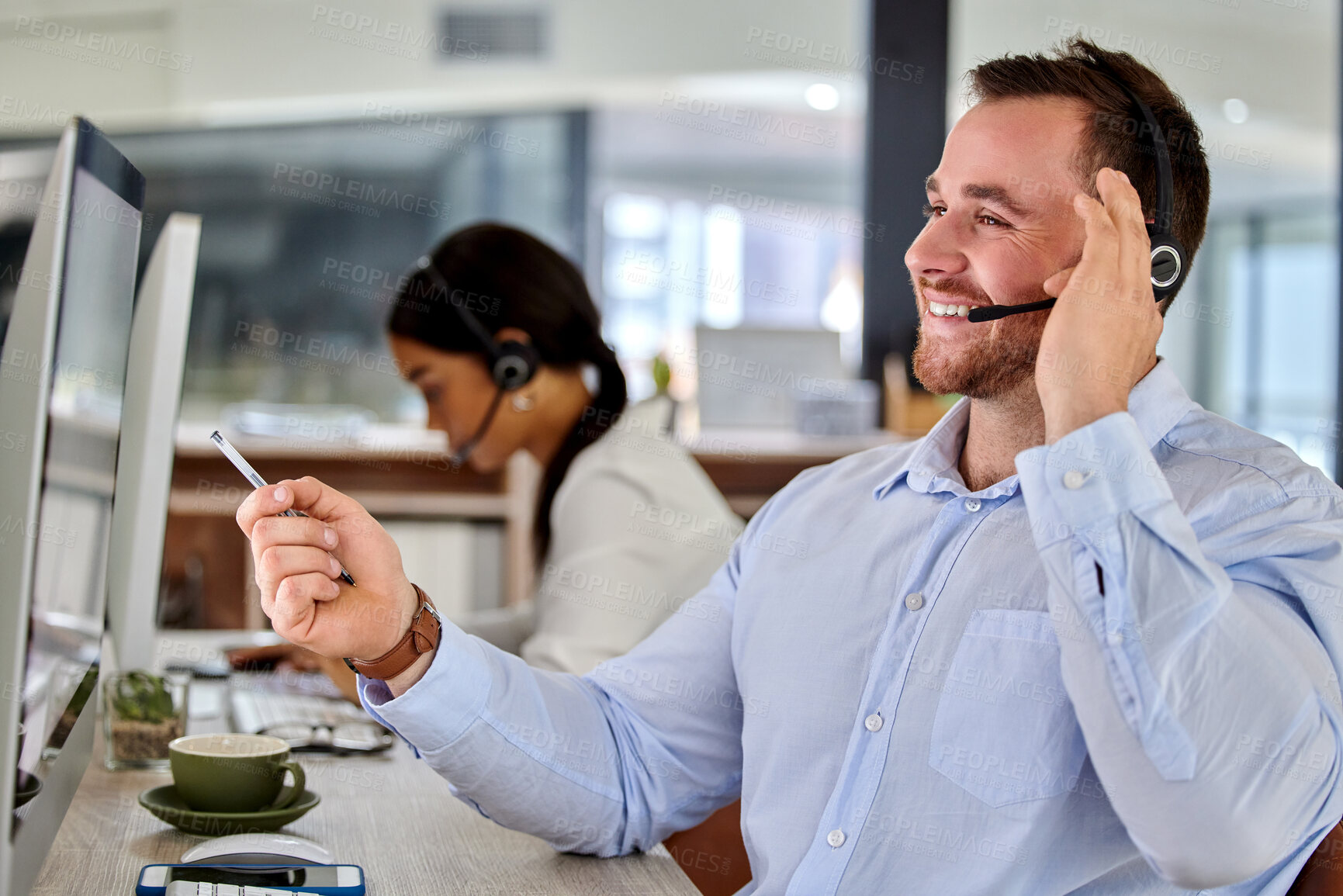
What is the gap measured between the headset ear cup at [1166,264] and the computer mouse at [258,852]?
2.63ft

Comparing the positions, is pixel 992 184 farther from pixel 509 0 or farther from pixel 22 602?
pixel 509 0

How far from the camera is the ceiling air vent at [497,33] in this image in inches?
189

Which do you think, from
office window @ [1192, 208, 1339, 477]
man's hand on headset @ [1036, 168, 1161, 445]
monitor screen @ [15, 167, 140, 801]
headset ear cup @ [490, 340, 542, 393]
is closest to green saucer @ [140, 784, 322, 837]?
monitor screen @ [15, 167, 140, 801]

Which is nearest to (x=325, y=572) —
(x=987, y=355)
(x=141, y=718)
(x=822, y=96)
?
(x=141, y=718)

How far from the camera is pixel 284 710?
4.69ft

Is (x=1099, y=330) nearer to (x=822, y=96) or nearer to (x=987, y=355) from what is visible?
(x=987, y=355)

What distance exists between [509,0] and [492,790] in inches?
170

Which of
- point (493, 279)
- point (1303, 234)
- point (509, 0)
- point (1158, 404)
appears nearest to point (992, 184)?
point (1158, 404)

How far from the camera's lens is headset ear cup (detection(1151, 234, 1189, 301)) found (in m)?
Result: 1.01

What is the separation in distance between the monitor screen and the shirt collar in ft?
2.21

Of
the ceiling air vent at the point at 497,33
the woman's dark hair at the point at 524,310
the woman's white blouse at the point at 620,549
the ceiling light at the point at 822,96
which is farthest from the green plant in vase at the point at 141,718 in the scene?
the ceiling light at the point at 822,96

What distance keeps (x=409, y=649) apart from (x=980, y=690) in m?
0.45

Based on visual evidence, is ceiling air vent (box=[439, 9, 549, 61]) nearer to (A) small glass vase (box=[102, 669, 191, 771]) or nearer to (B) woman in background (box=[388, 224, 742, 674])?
(B) woman in background (box=[388, 224, 742, 674])

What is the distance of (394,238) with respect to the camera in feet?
16.8
